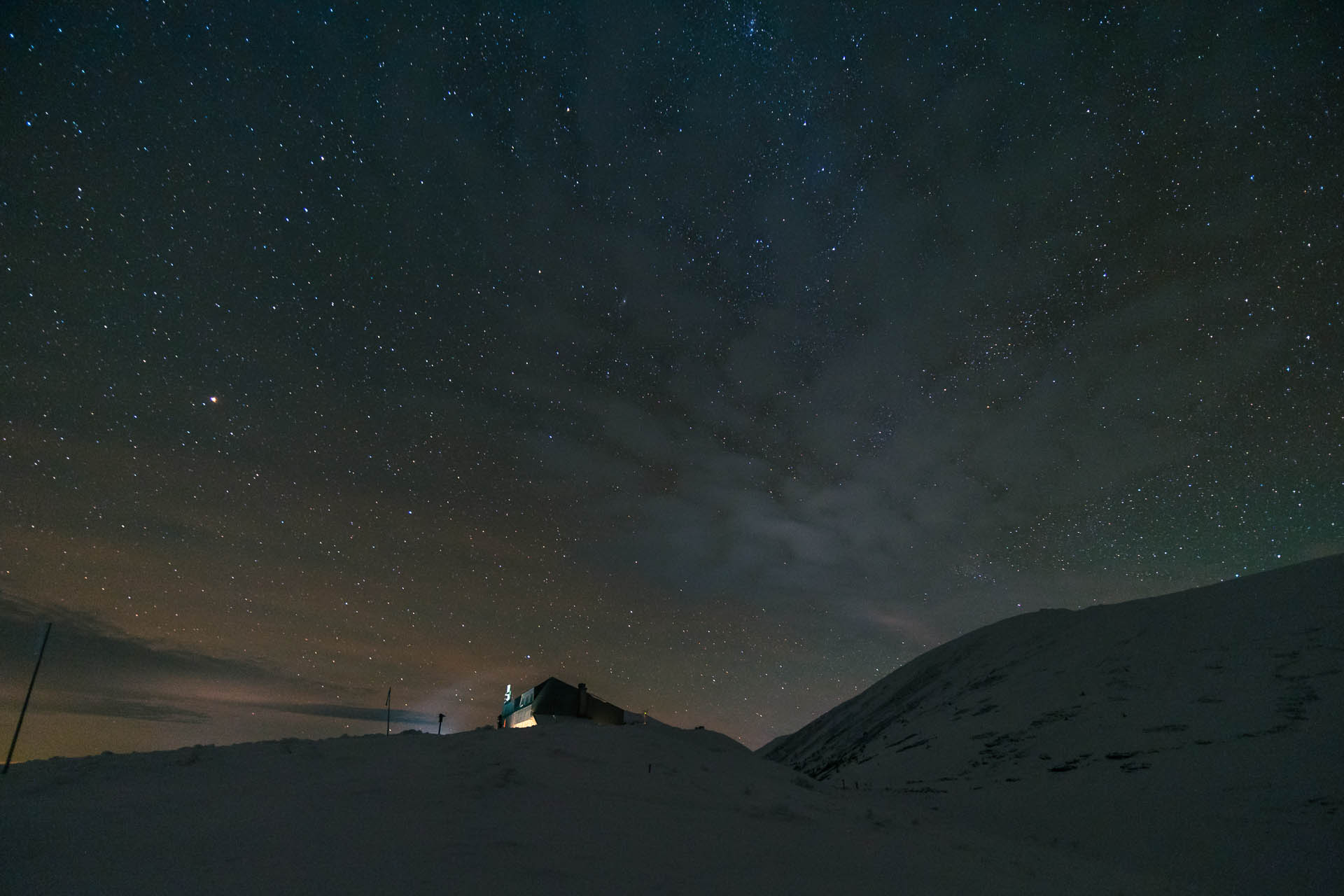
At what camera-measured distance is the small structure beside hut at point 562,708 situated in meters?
34.8

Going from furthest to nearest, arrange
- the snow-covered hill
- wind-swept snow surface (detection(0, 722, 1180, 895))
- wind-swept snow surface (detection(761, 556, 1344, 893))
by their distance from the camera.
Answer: wind-swept snow surface (detection(761, 556, 1344, 893))
the snow-covered hill
wind-swept snow surface (detection(0, 722, 1180, 895))

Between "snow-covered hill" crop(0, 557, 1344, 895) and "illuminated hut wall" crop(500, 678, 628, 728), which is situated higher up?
"illuminated hut wall" crop(500, 678, 628, 728)

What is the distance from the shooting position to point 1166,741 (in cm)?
1969

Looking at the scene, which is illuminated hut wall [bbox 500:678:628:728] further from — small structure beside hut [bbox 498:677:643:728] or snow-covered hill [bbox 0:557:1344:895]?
snow-covered hill [bbox 0:557:1344:895]

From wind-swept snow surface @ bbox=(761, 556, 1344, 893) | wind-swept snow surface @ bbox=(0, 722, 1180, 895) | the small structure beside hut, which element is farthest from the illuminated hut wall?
wind-swept snow surface @ bbox=(0, 722, 1180, 895)

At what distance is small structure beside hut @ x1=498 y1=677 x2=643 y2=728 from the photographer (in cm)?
3481

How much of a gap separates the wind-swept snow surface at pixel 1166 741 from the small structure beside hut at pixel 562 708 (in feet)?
42.6

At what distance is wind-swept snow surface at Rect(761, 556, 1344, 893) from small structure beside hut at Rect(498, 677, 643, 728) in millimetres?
12981

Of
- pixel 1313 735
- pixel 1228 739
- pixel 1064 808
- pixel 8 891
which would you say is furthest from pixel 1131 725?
pixel 8 891

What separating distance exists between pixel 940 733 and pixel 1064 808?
13559mm

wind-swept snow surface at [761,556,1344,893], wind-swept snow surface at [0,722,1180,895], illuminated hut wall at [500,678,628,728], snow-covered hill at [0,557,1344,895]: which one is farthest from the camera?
illuminated hut wall at [500,678,628,728]

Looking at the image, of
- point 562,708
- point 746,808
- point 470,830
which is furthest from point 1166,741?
point 562,708

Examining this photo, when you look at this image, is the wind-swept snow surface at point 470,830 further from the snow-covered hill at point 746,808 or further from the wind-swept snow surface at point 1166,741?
the wind-swept snow surface at point 1166,741

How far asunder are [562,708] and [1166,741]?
27824 mm
